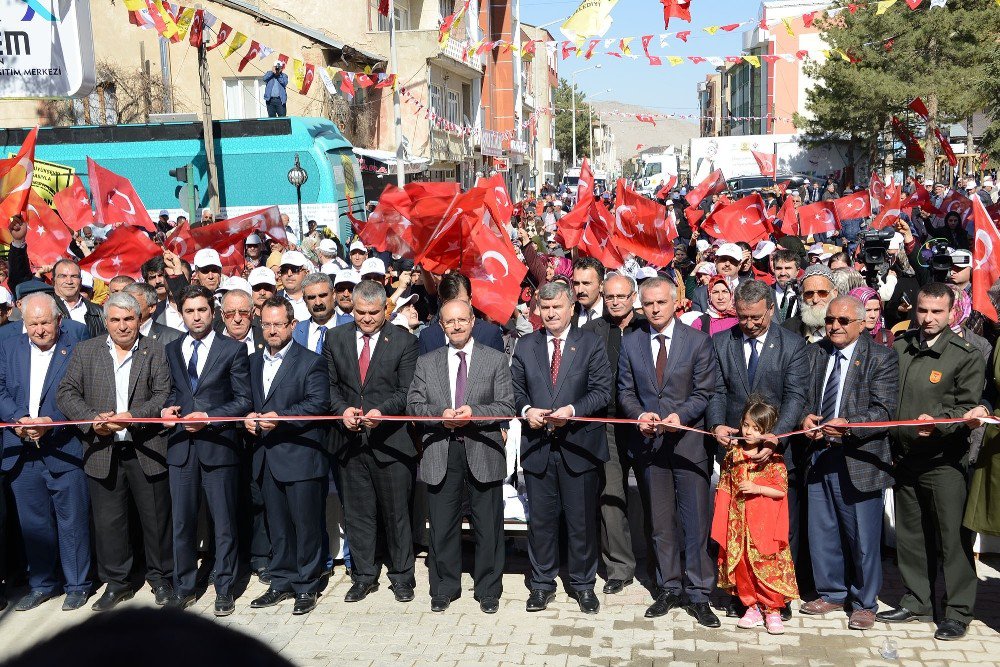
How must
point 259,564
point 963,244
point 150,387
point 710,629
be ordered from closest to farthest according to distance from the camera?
point 710,629 → point 150,387 → point 259,564 → point 963,244

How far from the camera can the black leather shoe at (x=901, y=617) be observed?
6.27m

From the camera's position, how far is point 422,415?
6605 mm

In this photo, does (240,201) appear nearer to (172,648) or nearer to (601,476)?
(601,476)

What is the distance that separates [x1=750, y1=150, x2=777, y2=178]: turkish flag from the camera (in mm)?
32434

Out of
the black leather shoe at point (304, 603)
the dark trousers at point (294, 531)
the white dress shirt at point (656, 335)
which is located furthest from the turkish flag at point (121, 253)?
the white dress shirt at point (656, 335)

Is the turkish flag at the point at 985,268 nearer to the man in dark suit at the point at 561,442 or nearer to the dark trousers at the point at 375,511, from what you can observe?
the man in dark suit at the point at 561,442

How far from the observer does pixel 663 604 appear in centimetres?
654

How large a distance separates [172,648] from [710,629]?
217 inches

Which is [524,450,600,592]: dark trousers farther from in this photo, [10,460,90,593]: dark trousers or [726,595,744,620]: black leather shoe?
[10,460,90,593]: dark trousers

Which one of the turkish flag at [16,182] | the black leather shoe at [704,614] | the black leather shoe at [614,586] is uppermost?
the turkish flag at [16,182]

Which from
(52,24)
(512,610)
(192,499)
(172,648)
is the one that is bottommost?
(512,610)

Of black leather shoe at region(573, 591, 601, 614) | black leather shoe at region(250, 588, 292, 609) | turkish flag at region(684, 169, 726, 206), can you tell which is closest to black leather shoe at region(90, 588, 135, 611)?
black leather shoe at region(250, 588, 292, 609)

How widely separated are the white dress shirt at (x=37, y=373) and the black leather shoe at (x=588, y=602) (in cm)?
385

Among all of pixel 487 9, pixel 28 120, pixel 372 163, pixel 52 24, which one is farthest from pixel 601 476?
pixel 487 9
